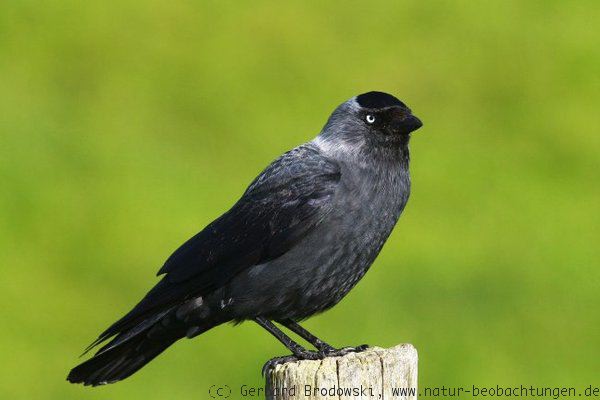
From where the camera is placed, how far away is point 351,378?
20.9ft

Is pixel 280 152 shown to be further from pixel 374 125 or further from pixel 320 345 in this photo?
pixel 320 345

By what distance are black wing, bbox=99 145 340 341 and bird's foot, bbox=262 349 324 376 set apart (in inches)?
23.7

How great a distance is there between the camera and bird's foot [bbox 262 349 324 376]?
6.91 m

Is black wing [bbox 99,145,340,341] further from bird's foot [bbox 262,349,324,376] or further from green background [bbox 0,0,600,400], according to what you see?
green background [bbox 0,0,600,400]

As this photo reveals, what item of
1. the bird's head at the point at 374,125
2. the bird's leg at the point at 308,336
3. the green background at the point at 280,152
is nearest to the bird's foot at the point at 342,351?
the bird's leg at the point at 308,336

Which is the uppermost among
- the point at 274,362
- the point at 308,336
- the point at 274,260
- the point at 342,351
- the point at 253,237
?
the point at 253,237

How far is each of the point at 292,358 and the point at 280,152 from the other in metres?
8.13

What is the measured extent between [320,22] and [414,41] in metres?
1.31

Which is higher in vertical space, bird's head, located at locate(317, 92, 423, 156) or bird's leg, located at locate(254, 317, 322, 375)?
bird's head, located at locate(317, 92, 423, 156)

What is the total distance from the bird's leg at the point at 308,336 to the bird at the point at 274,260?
0.07 feet

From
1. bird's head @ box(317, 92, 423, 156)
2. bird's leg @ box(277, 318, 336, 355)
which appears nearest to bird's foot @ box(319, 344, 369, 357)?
bird's leg @ box(277, 318, 336, 355)

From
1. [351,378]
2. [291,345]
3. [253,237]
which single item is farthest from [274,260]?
[351,378]

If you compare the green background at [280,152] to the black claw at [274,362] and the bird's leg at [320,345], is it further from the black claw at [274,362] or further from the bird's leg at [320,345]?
the black claw at [274,362]

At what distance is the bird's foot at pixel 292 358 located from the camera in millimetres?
6909
